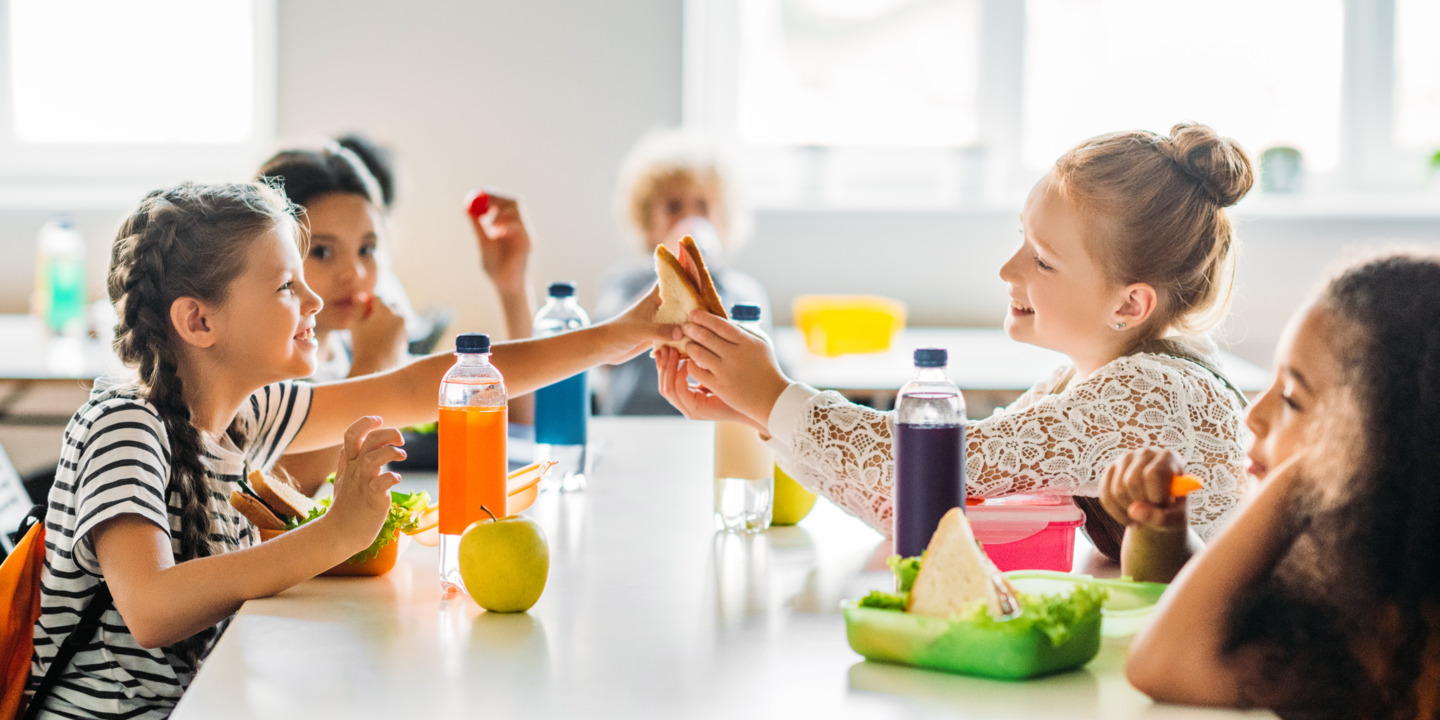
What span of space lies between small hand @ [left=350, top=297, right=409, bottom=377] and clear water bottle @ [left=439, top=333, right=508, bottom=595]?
826 millimetres

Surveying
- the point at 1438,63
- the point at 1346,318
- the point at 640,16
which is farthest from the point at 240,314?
the point at 1438,63

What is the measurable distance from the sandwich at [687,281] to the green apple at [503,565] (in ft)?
1.36

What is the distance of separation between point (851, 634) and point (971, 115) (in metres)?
3.20

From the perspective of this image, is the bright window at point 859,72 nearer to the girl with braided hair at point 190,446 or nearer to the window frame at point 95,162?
the window frame at point 95,162

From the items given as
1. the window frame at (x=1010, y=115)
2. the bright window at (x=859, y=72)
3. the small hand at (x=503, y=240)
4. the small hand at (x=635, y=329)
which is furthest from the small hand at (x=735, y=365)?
the bright window at (x=859, y=72)

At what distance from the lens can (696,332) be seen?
1379 millimetres

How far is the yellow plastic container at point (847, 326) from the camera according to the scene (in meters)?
3.27

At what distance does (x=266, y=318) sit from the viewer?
1327 mm

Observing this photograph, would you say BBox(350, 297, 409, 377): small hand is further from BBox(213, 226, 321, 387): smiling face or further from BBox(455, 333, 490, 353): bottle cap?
BBox(455, 333, 490, 353): bottle cap

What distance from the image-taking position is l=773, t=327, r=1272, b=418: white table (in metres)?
2.84

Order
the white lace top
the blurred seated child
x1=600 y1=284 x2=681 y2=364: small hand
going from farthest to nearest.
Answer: the blurred seated child < x1=600 y1=284 x2=681 y2=364: small hand < the white lace top

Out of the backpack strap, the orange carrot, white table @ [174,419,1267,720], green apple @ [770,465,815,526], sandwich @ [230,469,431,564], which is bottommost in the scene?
the backpack strap

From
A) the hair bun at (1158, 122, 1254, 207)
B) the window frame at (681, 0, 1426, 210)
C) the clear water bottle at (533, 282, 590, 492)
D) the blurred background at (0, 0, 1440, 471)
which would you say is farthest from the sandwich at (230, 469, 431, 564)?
the window frame at (681, 0, 1426, 210)

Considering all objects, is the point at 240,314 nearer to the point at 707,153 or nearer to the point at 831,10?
the point at 707,153
